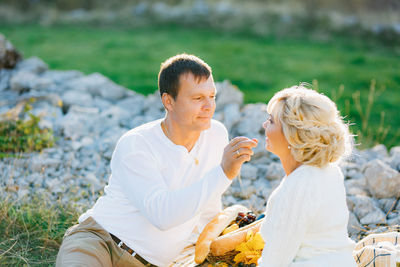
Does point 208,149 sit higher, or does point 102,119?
point 208,149

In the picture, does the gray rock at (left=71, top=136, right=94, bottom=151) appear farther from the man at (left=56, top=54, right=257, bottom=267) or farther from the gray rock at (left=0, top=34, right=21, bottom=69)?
the gray rock at (left=0, top=34, right=21, bottom=69)

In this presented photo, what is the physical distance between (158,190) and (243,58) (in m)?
7.92

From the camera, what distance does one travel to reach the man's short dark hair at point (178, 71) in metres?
3.15

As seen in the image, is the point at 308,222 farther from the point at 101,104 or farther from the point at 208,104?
the point at 101,104

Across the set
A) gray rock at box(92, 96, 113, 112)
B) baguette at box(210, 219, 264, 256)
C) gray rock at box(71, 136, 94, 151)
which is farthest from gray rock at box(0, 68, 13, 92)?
baguette at box(210, 219, 264, 256)

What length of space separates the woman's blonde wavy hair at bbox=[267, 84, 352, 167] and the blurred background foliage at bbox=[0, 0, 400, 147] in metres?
4.76

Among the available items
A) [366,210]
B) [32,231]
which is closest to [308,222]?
[366,210]

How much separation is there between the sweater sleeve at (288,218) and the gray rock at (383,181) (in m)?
2.33

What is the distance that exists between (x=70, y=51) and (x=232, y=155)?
374 inches


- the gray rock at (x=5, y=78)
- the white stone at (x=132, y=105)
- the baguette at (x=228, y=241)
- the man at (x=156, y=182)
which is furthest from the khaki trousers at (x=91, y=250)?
the gray rock at (x=5, y=78)

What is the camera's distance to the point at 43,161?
17.1 feet

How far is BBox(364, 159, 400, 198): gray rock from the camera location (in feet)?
14.9

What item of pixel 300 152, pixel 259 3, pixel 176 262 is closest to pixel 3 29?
pixel 259 3

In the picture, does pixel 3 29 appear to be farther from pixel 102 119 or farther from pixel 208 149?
pixel 208 149
